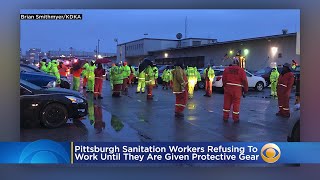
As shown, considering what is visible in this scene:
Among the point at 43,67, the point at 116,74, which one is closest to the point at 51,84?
the point at 43,67

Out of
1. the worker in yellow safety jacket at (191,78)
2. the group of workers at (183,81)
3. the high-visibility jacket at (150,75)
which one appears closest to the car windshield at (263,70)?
the group of workers at (183,81)

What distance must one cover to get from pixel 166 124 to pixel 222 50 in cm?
123

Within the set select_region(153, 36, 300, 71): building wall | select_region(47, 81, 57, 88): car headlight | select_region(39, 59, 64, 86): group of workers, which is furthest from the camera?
select_region(47, 81, 57, 88): car headlight

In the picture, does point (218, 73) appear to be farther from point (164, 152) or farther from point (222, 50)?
point (164, 152)

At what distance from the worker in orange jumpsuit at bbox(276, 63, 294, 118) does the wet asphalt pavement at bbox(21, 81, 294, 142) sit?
3.7 inches

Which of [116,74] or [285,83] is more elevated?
[116,74]

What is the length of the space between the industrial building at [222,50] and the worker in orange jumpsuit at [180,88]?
1.40 ft

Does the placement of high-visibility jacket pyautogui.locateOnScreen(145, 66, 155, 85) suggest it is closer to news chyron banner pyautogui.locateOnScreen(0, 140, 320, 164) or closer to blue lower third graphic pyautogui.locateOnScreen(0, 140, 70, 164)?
news chyron banner pyautogui.locateOnScreen(0, 140, 320, 164)

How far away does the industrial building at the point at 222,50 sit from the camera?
6.20m

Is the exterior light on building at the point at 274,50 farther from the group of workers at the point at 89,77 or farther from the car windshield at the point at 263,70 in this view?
the group of workers at the point at 89,77

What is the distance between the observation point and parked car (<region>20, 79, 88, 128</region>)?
620 centimetres

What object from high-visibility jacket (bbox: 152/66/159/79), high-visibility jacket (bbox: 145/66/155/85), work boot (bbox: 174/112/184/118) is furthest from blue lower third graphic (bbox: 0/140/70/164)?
high-visibility jacket (bbox: 152/66/159/79)

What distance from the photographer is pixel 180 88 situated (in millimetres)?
6926

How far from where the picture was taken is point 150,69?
7625 millimetres
